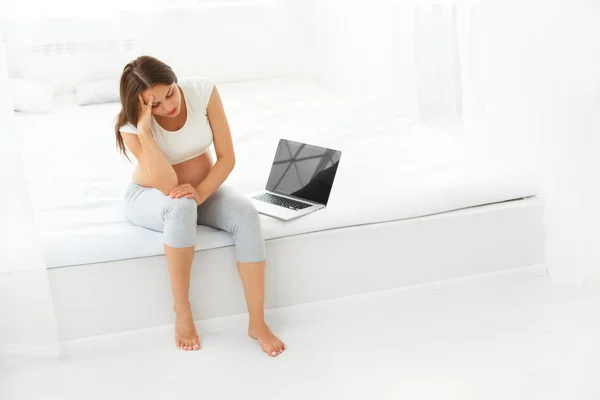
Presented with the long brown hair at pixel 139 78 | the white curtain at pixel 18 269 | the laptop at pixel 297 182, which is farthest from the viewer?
the laptop at pixel 297 182

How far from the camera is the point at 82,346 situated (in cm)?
223

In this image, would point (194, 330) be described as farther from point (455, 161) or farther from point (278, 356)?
point (455, 161)

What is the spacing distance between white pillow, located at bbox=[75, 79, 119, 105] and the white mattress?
0.15m

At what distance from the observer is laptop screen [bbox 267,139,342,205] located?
94.5 inches

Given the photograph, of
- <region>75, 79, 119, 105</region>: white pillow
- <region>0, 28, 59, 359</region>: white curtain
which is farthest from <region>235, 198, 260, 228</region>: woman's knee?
<region>75, 79, 119, 105</region>: white pillow

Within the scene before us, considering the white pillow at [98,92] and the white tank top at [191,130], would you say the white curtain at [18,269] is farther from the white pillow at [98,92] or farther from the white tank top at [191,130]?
the white pillow at [98,92]

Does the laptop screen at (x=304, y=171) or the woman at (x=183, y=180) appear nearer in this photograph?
the woman at (x=183, y=180)

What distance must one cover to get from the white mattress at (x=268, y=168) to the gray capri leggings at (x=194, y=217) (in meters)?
0.05

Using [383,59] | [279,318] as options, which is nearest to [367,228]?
[279,318]

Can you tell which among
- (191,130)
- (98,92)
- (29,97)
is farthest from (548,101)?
(29,97)

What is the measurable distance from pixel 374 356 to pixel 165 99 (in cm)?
98

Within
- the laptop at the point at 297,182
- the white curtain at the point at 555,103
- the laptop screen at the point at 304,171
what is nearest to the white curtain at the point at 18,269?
the laptop at the point at 297,182

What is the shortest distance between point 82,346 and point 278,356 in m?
0.61

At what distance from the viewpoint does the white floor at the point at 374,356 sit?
6.55 ft
